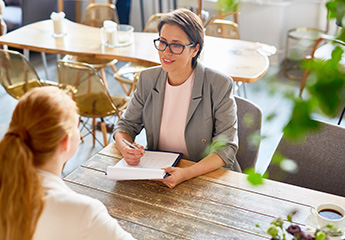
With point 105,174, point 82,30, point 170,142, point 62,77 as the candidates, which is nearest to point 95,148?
point 62,77

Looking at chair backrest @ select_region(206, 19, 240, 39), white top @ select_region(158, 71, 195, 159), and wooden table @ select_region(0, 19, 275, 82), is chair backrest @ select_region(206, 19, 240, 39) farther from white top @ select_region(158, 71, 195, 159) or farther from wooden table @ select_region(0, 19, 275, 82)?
white top @ select_region(158, 71, 195, 159)

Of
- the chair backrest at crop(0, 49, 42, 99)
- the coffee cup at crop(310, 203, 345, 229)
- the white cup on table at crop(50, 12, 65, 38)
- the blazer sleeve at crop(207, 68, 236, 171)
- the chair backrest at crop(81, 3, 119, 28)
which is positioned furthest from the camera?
the chair backrest at crop(81, 3, 119, 28)

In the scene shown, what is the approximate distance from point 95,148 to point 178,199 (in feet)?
7.09

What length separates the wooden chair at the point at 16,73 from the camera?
10.5 feet

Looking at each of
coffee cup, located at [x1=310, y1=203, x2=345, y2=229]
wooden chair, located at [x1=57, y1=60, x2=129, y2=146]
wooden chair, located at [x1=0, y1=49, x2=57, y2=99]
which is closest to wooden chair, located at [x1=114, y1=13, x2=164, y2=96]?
wooden chair, located at [x1=57, y1=60, x2=129, y2=146]

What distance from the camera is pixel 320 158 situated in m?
2.00

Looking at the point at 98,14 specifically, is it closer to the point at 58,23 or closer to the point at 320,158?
the point at 58,23

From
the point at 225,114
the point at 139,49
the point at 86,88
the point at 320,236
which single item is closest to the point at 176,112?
the point at 225,114

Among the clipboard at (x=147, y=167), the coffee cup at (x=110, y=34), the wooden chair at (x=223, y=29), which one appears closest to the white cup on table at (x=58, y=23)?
the coffee cup at (x=110, y=34)

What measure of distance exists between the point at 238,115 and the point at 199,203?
74 cm

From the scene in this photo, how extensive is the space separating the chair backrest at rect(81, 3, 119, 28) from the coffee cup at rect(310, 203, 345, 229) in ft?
11.4

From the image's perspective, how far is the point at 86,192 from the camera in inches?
67.9

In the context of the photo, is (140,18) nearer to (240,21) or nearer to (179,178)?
(240,21)

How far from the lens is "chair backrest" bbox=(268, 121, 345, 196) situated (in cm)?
196
